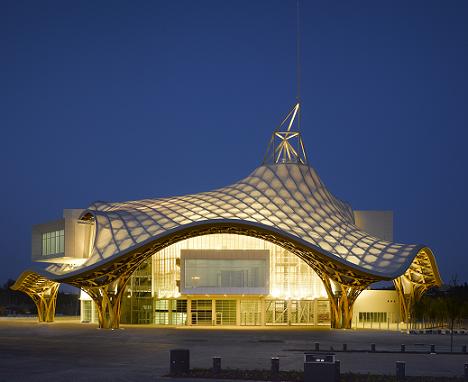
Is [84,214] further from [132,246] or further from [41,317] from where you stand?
[41,317]

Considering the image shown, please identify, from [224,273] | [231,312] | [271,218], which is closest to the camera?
[271,218]

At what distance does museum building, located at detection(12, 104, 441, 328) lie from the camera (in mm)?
60594

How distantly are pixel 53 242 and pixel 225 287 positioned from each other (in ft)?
53.8

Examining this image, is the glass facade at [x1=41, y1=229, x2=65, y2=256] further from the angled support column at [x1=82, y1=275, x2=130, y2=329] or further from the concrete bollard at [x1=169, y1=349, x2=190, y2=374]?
the concrete bollard at [x1=169, y1=349, x2=190, y2=374]

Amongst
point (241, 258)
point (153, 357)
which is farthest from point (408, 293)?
point (153, 357)

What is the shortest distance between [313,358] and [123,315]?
55168 millimetres

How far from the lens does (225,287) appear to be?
71375 mm

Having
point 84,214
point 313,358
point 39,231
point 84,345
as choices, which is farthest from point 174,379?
point 39,231

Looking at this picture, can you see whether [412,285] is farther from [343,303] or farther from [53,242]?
[53,242]

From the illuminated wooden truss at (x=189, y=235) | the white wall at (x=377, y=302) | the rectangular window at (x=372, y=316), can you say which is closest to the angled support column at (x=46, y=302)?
the illuminated wooden truss at (x=189, y=235)

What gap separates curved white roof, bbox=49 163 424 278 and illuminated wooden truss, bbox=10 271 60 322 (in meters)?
5.94

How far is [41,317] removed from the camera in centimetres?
7775

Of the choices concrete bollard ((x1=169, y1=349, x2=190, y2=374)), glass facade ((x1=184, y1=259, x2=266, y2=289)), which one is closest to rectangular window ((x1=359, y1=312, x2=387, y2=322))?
glass facade ((x1=184, y1=259, x2=266, y2=289))

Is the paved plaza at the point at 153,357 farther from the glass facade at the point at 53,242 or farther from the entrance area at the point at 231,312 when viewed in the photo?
the entrance area at the point at 231,312
